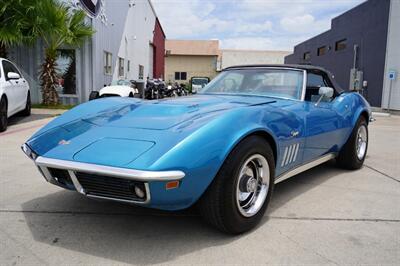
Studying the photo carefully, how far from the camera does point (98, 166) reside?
245 cm

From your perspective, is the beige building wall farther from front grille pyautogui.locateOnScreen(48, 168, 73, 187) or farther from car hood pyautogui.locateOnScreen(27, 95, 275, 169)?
front grille pyautogui.locateOnScreen(48, 168, 73, 187)

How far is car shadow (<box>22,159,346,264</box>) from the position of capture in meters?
2.67

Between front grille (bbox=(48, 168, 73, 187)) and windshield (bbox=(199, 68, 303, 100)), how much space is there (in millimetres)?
2175

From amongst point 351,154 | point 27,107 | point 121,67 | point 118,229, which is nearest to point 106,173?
point 118,229

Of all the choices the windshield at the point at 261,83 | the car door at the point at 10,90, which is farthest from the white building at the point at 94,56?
the windshield at the point at 261,83

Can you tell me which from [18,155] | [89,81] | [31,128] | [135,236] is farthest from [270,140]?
[89,81]

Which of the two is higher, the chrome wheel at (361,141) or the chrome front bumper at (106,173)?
the chrome front bumper at (106,173)

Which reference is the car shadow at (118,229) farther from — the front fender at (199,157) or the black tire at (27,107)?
the black tire at (27,107)

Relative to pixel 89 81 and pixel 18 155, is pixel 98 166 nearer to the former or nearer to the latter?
pixel 18 155

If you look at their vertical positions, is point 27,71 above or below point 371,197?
above

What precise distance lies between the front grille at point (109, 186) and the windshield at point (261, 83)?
2.16 m

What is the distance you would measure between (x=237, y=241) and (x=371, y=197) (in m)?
1.89

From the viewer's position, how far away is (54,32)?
505 inches

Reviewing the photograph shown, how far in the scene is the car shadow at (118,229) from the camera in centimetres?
267
